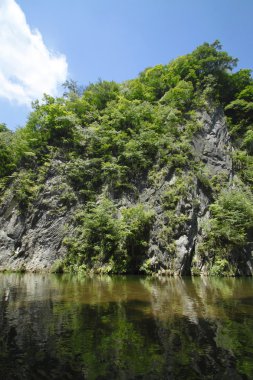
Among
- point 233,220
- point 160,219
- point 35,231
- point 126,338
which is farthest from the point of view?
point 35,231

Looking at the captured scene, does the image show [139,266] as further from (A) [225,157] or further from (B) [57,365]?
(B) [57,365]

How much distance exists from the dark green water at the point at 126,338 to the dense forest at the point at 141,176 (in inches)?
431

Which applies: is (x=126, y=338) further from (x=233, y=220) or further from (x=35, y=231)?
(x=35, y=231)

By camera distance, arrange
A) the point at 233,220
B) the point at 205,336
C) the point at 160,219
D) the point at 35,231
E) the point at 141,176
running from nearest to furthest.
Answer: the point at 205,336, the point at 233,220, the point at 160,219, the point at 35,231, the point at 141,176

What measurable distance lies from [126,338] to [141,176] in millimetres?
21023

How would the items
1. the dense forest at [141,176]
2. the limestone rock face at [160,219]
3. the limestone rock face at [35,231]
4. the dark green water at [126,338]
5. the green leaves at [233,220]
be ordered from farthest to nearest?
the limestone rock face at [35,231], the dense forest at [141,176], the limestone rock face at [160,219], the green leaves at [233,220], the dark green water at [126,338]

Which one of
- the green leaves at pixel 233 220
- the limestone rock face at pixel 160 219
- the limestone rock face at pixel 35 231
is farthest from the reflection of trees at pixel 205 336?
the limestone rock face at pixel 35 231

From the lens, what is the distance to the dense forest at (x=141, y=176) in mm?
20594

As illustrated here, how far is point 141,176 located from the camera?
2638cm

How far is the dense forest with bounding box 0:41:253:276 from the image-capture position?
20.6m

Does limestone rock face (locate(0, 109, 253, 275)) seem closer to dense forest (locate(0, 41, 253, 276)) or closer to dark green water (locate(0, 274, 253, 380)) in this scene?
dense forest (locate(0, 41, 253, 276))

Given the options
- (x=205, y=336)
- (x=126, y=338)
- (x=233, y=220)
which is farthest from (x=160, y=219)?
(x=126, y=338)

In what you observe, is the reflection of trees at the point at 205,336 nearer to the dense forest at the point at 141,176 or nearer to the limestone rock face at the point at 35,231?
the dense forest at the point at 141,176

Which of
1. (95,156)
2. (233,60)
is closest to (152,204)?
(95,156)
